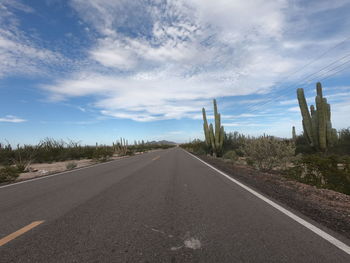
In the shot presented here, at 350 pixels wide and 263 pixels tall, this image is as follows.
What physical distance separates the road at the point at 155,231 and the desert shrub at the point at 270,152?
26.3 feet

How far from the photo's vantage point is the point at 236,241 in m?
3.53

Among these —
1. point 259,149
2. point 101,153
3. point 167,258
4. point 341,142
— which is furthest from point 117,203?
point 101,153

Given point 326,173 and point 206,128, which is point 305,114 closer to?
point 326,173

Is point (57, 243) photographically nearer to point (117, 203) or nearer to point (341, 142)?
point (117, 203)

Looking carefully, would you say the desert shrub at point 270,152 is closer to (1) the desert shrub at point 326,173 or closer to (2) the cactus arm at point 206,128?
(1) the desert shrub at point 326,173

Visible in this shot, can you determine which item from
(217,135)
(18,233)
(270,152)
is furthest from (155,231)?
(217,135)

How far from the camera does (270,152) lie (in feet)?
45.6

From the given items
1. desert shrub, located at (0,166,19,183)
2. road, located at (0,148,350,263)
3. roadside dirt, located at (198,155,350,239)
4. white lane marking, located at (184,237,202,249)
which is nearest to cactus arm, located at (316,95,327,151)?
roadside dirt, located at (198,155,350,239)

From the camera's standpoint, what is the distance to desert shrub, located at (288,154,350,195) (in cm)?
804

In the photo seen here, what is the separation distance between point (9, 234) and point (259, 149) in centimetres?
1277

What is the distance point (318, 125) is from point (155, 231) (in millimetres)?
18162

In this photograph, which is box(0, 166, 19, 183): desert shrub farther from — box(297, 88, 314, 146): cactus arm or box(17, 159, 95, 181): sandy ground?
box(297, 88, 314, 146): cactus arm

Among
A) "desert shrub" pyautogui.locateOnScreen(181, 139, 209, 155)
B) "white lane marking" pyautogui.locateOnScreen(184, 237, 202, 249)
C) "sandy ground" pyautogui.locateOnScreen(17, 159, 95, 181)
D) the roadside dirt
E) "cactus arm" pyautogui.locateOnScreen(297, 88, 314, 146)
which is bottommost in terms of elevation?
the roadside dirt

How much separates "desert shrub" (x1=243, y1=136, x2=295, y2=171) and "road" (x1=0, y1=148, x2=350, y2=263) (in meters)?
8.01
